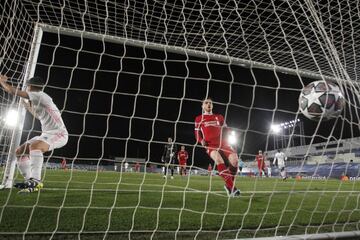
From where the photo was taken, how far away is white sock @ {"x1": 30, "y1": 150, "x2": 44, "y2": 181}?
13.9 feet

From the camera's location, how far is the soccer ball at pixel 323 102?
13.3ft

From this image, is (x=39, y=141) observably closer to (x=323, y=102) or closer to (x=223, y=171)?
(x=223, y=171)

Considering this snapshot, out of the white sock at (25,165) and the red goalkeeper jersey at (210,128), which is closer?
the white sock at (25,165)

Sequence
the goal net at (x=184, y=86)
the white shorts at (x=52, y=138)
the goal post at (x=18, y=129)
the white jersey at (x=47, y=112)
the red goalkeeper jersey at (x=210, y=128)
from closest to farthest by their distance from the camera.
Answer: the goal net at (x=184, y=86) → the white jersey at (x=47, y=112) → the white shorts at (x=52, y=138) → the goal post at (x=18, y=129) → the red goalkeeper jersey at (x=210, y=128)

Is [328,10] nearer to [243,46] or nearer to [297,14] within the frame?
[297,14]

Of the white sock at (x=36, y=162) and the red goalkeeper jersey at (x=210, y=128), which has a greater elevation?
the red goalkeeper jersey at (x=210, y=128)

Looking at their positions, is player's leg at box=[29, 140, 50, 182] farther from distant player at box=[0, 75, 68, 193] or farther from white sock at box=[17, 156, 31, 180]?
white sock at box=[17, 156, 31, 180]

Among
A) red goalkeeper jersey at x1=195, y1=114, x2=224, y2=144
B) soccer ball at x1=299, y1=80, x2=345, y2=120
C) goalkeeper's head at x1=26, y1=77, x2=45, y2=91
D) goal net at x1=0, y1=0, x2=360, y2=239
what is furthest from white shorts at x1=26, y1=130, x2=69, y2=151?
soccer ball at x1=299, y1=80, x2=345, y2=120

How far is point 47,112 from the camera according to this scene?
4316 mm

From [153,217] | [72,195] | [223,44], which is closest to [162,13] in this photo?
[223,44]

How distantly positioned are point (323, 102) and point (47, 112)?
11.5 ft

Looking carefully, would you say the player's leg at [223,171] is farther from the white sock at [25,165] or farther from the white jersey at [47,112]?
the white sock at [25,165]

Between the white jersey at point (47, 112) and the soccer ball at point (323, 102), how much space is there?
3176 millimetres

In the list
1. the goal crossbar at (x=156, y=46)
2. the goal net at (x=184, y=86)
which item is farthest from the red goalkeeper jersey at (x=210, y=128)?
the goal crossbar at (x=156, y=46)
